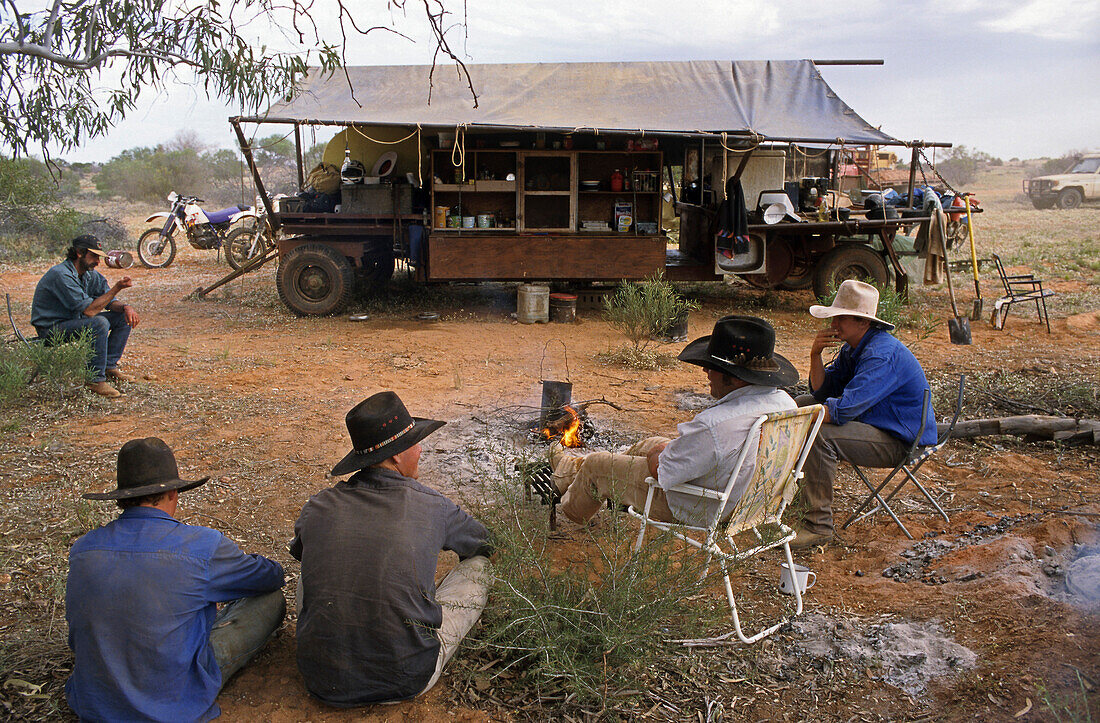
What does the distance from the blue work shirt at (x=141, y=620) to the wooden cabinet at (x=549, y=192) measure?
28.3 ft

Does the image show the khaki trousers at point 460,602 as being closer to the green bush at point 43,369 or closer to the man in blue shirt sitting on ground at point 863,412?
the man in blue shirt sitting on ground at point 863,412

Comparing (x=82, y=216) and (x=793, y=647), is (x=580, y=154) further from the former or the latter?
(x=82, y=216)

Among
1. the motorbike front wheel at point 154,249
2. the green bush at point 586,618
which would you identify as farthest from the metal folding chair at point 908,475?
the motorbike front wheel at point 154,249

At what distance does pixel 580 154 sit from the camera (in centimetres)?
Answer: 1212

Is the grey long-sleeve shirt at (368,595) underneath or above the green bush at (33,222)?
underneath

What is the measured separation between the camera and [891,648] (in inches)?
128

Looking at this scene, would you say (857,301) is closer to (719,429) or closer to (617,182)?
(719,429)

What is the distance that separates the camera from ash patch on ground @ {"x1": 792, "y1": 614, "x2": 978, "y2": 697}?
3.07 metres

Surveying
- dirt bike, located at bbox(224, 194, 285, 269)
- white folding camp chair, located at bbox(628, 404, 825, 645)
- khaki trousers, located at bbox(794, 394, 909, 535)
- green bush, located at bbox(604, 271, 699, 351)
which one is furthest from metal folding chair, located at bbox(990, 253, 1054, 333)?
dirt bike, located at bbox(224, 194, 285, 269)

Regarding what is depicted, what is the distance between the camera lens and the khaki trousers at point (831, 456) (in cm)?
422

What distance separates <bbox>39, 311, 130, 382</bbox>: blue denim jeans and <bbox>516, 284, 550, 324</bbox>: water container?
488 centimetres

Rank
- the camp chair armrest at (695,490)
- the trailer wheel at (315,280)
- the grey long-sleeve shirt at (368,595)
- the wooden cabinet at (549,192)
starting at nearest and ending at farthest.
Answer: the grey long-sleeve shirt at (368,595)
the camp chair armrest at (695,490)
the trailer wheel at (315,280)
the wooden cabinet at (549,192)

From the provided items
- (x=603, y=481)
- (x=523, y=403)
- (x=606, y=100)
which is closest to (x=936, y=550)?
(x=603, y=481)

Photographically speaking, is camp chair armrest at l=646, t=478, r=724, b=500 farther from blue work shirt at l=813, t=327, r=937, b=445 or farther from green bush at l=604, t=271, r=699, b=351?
green bush at l=604, t=271, r=699, b=351
